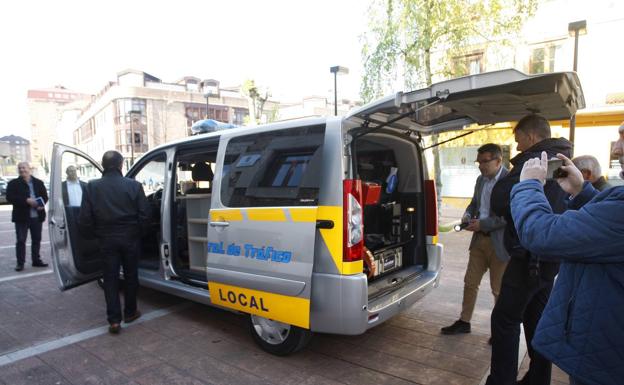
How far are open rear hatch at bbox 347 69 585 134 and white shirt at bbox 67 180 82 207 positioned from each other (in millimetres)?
3294

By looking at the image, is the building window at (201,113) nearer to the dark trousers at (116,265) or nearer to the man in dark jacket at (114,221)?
the man in dark jacket at (114,221)

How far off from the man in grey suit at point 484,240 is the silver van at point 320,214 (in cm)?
36

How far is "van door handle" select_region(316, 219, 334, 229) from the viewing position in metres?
2.57

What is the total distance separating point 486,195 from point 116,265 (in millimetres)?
3665

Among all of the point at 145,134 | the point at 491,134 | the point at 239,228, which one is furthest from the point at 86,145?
the point at 239,228

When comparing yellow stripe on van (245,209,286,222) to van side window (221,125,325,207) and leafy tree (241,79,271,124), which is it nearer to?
van side window (221,125,325,207)

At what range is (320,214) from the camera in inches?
103

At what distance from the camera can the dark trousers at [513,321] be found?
7.49 ft

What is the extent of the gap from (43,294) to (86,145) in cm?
6151

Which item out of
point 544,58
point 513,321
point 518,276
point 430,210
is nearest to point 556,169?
point 518,276

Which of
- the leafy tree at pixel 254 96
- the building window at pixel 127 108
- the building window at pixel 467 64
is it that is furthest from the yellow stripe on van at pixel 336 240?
the building window at pixel 127 108

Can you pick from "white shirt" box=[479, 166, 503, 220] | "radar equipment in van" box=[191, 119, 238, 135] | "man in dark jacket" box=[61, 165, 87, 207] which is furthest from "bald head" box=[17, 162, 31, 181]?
"white shirt" box=[479, 166, 503, 220]

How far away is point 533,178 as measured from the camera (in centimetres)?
161

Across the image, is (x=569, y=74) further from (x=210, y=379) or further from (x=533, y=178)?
(x=210, y=379)
